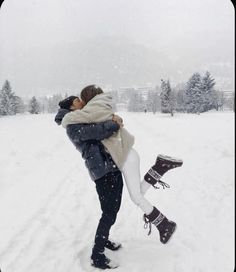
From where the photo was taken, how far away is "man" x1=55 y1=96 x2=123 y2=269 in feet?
10.2

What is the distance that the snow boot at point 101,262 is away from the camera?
3.37 m

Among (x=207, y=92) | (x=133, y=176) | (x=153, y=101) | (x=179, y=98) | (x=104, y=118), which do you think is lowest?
(x=153, y=101)

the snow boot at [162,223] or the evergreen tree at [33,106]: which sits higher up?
the snow boot at [162,223]

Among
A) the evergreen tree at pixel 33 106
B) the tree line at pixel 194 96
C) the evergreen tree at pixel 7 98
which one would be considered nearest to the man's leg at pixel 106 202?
the tree line at pixel 194 96

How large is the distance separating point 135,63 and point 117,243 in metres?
7.10

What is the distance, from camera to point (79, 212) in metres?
4.95

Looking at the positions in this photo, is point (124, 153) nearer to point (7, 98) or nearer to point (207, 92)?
point (207, 92)

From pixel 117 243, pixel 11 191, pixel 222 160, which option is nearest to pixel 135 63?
pixel 222 160

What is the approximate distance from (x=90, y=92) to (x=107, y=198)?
994 mm

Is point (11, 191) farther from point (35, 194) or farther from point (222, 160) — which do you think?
point (222, 160)

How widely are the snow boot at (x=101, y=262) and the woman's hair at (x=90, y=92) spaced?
1.49 metres

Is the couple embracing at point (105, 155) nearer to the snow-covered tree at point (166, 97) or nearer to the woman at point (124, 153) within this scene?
the woman at point (124, 153)

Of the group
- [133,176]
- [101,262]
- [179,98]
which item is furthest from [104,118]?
[179,98]

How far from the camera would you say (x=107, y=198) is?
3.24 m
